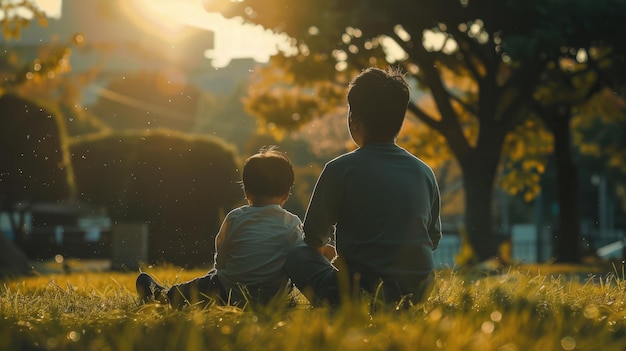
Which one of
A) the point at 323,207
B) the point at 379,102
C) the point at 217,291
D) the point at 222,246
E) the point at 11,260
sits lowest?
the point at 11,260

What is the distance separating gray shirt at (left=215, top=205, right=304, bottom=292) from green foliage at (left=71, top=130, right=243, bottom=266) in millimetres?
9855

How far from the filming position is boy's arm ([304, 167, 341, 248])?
5.24 metres

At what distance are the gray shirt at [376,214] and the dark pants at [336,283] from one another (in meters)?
0.04

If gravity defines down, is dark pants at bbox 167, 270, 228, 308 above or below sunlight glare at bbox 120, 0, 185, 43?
below

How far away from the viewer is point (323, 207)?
5246mm

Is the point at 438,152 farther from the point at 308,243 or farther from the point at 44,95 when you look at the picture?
the point at 44,95

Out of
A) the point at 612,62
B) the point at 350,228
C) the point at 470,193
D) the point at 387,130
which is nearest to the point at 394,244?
the point at 350,228

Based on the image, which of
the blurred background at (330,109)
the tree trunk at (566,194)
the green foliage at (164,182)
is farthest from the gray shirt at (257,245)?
the tree trunk at (566,194)

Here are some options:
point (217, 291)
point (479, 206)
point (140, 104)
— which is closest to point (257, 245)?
point (217, 291)

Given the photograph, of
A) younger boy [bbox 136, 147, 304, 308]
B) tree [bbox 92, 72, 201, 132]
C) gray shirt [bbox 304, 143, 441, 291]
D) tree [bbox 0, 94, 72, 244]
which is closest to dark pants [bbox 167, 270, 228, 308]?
younger boy [bbox 136, 147, 304, 308]

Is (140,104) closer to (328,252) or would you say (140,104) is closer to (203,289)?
(203,289)

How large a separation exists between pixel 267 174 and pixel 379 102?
94cm

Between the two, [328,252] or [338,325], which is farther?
[328,252]

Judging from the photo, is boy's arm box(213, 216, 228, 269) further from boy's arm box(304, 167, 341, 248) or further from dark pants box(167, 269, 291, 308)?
boy's arm box(304, 167, 341, 248)
